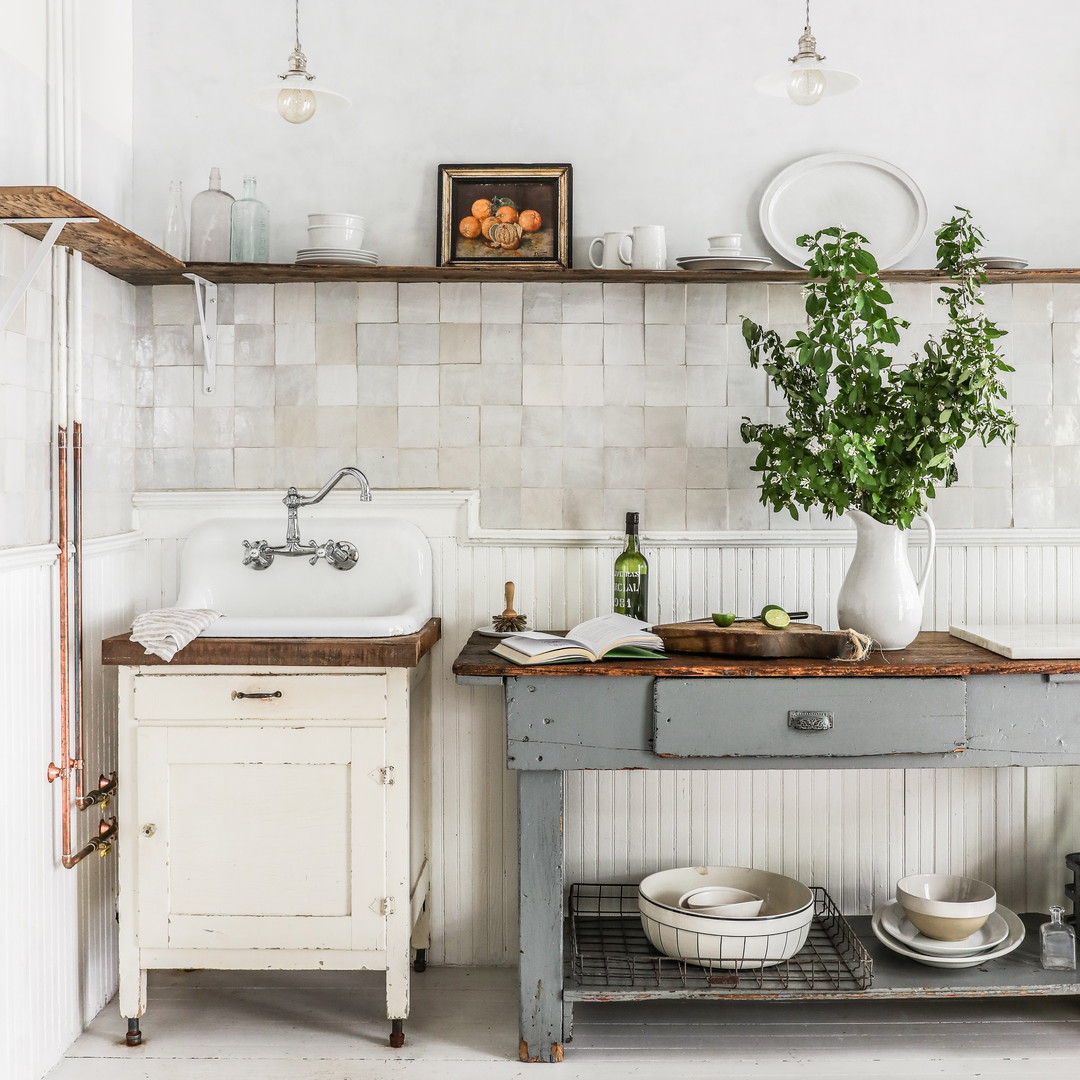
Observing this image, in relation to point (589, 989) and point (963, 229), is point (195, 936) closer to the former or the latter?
point (589, 989)

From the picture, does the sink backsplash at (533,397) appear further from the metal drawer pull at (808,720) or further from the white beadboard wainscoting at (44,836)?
the metal drawer pull at (808,720)

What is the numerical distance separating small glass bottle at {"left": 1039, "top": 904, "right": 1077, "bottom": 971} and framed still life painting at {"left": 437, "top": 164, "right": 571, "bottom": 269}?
81.8 inches

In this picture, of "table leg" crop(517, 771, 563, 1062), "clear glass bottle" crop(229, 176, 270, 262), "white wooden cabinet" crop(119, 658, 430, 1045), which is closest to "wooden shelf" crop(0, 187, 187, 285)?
"clear glass bottle" crop(229, 176, 270, 262)

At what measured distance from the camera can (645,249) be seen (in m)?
2.72

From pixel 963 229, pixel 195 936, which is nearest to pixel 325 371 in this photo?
pixel 195 936

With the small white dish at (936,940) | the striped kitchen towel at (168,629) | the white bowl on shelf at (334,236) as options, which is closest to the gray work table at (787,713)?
the small white dish at (936,940)

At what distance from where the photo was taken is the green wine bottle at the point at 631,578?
8.89 feet

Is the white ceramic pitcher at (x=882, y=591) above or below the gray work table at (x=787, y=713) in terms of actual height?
above

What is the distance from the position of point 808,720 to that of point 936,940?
2.46 feet

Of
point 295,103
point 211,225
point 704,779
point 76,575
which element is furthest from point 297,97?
point 704,779

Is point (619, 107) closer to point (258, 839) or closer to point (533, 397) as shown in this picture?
point (533, 397)

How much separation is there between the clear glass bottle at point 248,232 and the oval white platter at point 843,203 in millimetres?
1377

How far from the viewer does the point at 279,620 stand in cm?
242

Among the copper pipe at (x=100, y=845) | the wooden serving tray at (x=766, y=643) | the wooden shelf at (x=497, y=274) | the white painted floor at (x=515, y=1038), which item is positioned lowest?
the white painted floor at (x=515, y=1038)
